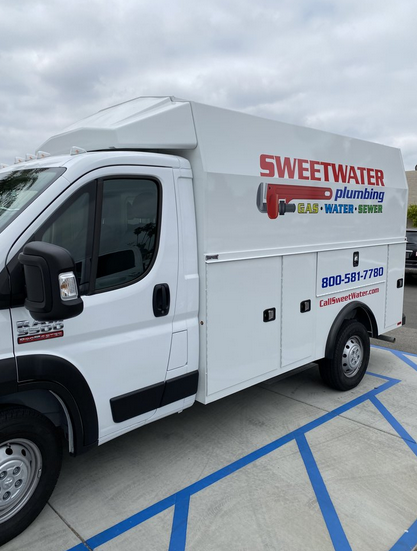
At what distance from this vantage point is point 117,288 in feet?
9.35

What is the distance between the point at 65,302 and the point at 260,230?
1.88 meters

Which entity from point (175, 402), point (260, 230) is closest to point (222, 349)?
point (175, 402)

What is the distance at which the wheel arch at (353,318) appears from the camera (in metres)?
4.58

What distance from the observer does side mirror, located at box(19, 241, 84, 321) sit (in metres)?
2.16

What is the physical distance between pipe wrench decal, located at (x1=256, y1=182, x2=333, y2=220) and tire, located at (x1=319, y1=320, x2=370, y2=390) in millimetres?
1579

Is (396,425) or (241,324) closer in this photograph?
(241,324)

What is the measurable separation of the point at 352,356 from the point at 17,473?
3596 millimetres

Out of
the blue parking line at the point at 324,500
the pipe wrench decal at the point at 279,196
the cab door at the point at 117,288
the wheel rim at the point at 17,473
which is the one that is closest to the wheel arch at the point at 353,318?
the blue parking line at the point at 324,500

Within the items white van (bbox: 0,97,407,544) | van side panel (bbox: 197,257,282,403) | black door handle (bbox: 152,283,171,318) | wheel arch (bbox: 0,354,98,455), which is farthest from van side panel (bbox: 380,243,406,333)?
wheel arch (bbox: 0,354,98,455)

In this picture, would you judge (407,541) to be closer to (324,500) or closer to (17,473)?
(324,500)

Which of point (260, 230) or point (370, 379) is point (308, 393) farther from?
point (260, 230)

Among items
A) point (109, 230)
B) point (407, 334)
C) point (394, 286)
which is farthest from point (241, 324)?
point (407, 334)

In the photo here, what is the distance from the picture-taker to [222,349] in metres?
3.49

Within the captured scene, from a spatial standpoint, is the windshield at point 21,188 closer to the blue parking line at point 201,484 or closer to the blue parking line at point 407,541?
the blue parking line at point 201,484
